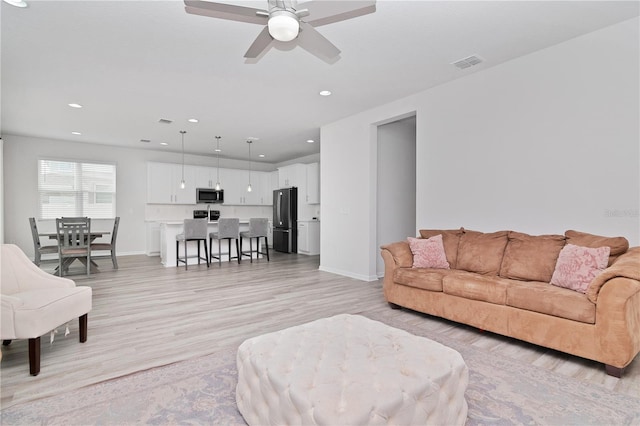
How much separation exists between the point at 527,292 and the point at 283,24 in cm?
272

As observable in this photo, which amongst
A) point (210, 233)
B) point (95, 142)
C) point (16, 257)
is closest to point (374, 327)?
point (16, 257)

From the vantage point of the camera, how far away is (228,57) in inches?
133

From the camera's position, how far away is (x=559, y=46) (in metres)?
3.19

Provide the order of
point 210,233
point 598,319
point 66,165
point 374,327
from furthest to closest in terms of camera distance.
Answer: point 66,165
point 210,233
point 598,319
point 374,327

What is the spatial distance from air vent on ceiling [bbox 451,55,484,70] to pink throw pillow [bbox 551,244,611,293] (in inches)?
83.1

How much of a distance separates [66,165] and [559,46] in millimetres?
9175

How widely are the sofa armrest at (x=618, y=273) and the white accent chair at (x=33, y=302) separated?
12.6ft

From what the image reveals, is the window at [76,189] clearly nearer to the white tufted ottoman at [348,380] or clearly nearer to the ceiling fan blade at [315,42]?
the ceiling fan blade at [315,42]

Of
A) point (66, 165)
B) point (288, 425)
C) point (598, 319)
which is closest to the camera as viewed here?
point (288, 425)

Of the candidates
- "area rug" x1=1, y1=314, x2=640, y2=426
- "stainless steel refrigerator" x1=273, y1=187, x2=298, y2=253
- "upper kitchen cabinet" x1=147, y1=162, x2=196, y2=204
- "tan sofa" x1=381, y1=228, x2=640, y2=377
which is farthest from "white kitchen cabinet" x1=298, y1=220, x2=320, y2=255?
"area rug" x1=1, y1=314, x2=640, y2=426

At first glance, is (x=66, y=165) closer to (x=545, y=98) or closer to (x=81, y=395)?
(x=81, y=395)

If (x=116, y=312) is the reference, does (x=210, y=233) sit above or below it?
above

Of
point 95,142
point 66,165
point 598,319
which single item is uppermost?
point 95,142

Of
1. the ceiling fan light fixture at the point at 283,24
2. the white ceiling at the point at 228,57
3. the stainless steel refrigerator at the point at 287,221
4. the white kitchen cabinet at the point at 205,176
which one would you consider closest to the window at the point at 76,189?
the white ceiling at the point at 228,57
